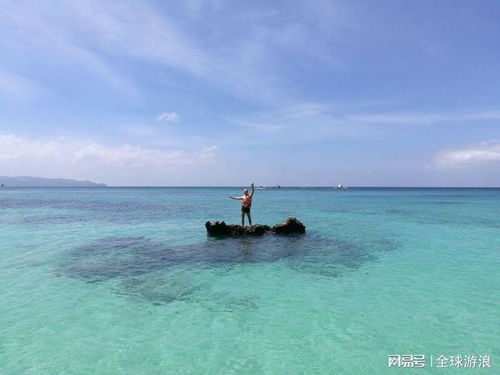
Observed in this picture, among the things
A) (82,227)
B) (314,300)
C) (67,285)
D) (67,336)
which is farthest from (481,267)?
(82,227)

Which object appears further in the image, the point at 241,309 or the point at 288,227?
the point at 288,227

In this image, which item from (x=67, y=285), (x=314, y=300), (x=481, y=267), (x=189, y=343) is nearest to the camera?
(x=189, y=343)

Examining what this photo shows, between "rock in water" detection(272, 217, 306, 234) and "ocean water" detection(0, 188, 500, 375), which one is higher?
"rock in water" detection(272, 217, 306, 234)

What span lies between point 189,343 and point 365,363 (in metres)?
3.88

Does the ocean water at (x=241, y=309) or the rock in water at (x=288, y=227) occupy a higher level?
the rock in water at (x=288, y=227)

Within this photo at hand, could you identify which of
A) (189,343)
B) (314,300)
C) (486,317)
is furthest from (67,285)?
(486,317)

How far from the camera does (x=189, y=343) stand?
7098mm

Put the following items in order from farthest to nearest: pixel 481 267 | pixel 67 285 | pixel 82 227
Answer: pixel 82 227 < pixel 481 267 < pixel 67 285

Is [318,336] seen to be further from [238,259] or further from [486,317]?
[238,259]

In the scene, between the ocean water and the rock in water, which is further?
the rock in water

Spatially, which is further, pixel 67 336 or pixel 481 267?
pixel 481 267

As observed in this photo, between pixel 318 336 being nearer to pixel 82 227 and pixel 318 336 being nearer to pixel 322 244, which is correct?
pixel 322 244

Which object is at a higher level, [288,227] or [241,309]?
[288,227]

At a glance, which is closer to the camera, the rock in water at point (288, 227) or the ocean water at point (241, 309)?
the ocean water at point (241, 309)
